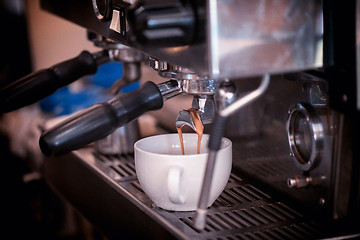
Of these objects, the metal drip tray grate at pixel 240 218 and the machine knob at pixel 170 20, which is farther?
the metal drip tray grate at pixel 240 218

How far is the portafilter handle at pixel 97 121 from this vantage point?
1.77 feet

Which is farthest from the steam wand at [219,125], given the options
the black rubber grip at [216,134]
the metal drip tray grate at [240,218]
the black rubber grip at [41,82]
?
the black rubber grip at [41,82]

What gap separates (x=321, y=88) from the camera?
57 centimetres

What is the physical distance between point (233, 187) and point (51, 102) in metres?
0.77

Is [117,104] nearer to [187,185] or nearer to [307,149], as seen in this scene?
[187,185]

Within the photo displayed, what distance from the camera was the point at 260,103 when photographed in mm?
700

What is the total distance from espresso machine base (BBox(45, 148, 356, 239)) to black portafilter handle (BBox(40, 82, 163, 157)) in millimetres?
145

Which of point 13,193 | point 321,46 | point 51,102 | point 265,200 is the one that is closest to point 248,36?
point 321,46

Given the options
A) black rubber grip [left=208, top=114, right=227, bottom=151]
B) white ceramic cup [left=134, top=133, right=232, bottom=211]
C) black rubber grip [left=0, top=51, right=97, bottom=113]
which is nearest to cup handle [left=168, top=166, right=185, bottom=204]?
white ceramic cup [left=134, top=133, right=232, bottom=211]

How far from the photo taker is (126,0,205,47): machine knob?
439mm

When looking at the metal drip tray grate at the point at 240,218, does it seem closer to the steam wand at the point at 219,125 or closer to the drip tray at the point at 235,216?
the drip tray at the point at 235,216

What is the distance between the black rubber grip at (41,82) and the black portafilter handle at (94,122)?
0.66 ft

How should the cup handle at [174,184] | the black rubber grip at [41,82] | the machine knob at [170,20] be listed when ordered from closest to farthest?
1. the machine knob at [170,20]
2. the cup handle at [174,184]
3. the black rubber grip at [41,82]

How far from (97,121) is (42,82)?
24 cm
